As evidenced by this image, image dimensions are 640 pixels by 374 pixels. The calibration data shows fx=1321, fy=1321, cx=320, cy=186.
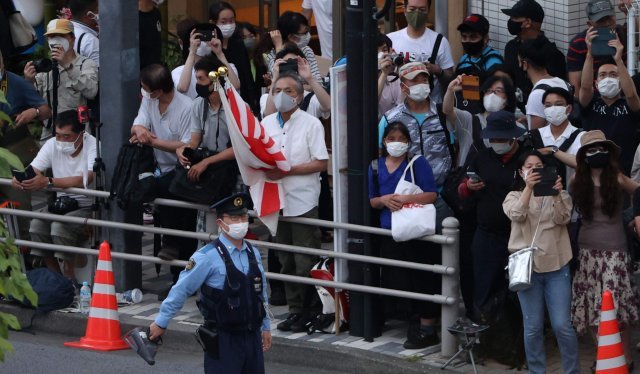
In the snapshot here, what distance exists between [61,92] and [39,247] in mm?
1551

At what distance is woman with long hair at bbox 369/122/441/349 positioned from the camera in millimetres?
10359

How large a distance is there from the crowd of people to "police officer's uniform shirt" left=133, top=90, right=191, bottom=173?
13mm

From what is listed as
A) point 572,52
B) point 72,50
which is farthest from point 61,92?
point 572,52

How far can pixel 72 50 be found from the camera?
12.6 meters

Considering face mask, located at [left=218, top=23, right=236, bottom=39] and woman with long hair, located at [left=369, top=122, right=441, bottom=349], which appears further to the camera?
face mask, located at [left=218, top=23, right=236, bottom=39]

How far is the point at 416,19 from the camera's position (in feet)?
40.4

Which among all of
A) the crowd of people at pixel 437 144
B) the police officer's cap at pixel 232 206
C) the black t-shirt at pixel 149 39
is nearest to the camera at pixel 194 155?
the crowd of people at pixel 437 144

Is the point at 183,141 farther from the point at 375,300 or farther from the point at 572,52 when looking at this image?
the point at 572,52

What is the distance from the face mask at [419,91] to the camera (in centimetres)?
1059

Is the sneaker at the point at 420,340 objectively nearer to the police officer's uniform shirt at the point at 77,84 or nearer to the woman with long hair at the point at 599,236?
the woman with long hair at the point at 599,236

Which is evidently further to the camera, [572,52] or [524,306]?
[572,52]

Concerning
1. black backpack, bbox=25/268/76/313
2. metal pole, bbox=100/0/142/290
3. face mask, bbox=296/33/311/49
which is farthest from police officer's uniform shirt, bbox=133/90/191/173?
face mask, bbox=296/33/311/49

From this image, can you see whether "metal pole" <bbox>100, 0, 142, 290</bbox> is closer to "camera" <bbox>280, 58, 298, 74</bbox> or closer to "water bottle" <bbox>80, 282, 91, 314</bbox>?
"water bottle" <bbox>80, 282, 91, 314</bbox>

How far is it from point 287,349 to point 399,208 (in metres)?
1.47
